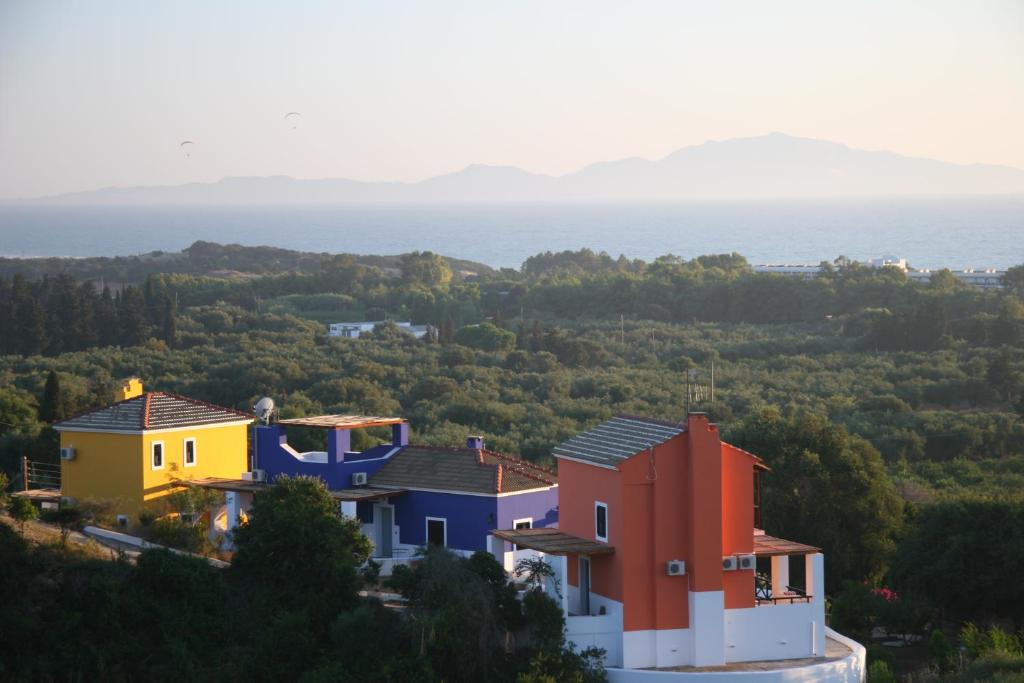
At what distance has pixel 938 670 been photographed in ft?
64.5

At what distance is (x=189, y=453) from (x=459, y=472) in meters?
5.57

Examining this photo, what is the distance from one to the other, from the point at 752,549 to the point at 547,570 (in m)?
2.66

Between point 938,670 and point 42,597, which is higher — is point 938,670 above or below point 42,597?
below

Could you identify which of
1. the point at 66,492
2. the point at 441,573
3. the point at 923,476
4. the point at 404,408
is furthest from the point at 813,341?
the point at 441,573

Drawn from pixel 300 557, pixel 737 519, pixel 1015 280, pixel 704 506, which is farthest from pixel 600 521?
pixel 1015 280

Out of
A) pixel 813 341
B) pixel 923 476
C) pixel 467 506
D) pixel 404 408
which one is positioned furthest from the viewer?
pixel 813 341

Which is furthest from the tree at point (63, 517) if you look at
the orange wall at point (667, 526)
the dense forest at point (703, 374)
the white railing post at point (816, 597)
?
the white railing post at point (816, 597)

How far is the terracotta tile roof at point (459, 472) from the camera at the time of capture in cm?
2270

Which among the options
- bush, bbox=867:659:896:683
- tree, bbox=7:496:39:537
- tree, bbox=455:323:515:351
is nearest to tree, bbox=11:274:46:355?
tree, bbox=455:323:515:351

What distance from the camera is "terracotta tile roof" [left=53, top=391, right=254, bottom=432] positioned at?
83.9ft

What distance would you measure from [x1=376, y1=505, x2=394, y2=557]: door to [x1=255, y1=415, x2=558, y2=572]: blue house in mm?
15

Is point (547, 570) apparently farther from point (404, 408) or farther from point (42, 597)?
point (404, 408)

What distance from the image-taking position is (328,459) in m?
24.3

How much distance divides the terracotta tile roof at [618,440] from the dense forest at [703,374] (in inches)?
31.4
